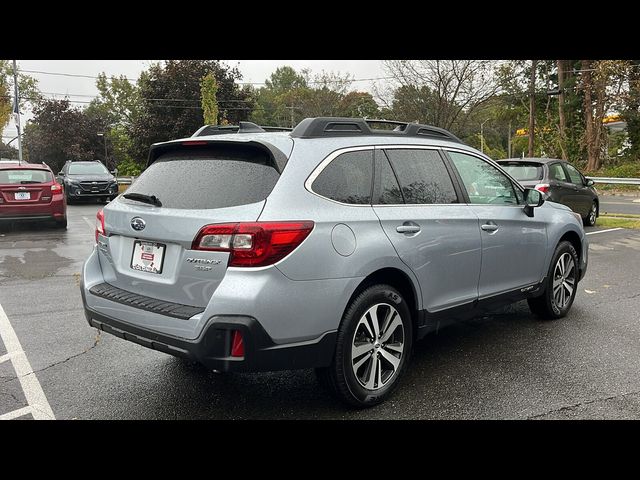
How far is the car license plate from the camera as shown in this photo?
3348mm

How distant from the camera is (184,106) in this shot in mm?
35156

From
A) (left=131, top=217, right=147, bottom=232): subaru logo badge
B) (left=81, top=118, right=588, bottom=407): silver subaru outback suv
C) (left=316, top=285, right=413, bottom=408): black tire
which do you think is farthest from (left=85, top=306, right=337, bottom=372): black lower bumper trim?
(left=131, top=217, right=147, bottom=232): subaru logo badge

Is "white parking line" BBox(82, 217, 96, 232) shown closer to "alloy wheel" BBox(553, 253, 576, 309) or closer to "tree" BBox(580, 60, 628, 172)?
"alloy wheel" BBox(553, 253, 576, 309)

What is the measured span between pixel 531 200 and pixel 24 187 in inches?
425

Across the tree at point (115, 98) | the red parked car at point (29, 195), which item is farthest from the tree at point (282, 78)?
the red parked car at point (29, 195)

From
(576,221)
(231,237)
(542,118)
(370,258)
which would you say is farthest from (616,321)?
(542,118)

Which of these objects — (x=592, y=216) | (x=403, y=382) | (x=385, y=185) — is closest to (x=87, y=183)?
(x=592, y=216)

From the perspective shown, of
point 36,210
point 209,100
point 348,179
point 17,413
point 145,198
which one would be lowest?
point 17,413

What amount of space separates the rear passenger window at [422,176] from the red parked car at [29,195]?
10436mm

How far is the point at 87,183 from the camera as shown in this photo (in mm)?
19984

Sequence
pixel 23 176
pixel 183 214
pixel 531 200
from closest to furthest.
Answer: pixel 183 214, pixel 531 200, pixel 23 176

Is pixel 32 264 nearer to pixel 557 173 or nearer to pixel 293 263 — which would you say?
pixel 293 263

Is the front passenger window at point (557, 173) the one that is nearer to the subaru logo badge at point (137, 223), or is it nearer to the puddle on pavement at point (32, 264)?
the puddle on pavement at point (32, 264)
